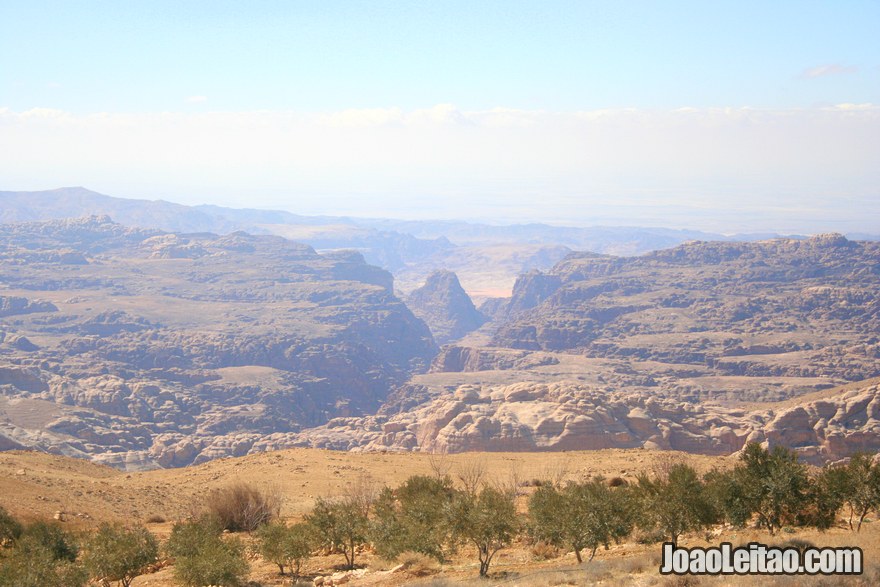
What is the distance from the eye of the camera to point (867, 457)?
3319cm

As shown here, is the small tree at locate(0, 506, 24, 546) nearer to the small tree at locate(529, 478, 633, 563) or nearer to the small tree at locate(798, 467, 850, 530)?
the small tree at locate(529, 478, 633, 563)

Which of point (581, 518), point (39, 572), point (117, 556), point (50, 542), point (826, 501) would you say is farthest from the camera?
point (826, 501)

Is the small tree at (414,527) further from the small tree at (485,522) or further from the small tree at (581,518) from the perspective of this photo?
the small tree at (581,518)

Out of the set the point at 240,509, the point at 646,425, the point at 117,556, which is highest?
the point at 117,556

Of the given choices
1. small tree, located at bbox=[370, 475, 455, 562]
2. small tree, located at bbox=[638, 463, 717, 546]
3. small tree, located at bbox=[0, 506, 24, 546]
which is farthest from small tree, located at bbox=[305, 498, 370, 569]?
small tree, located at bbox=[0, 506, 24, 546]

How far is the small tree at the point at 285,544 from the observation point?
94.2 feet

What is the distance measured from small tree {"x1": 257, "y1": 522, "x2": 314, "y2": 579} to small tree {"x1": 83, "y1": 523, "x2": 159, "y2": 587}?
389 centimetres

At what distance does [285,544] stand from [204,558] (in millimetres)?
3226

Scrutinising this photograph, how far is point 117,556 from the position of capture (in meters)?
27.0

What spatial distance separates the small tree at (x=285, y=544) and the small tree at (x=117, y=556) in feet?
12.8

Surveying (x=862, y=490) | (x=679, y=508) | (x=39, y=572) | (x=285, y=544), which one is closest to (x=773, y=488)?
(x=679, y=508)

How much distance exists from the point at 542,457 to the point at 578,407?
34487 millimetres

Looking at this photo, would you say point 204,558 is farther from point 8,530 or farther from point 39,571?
point 8,530

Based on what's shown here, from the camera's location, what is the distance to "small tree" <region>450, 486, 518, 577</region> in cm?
2702
